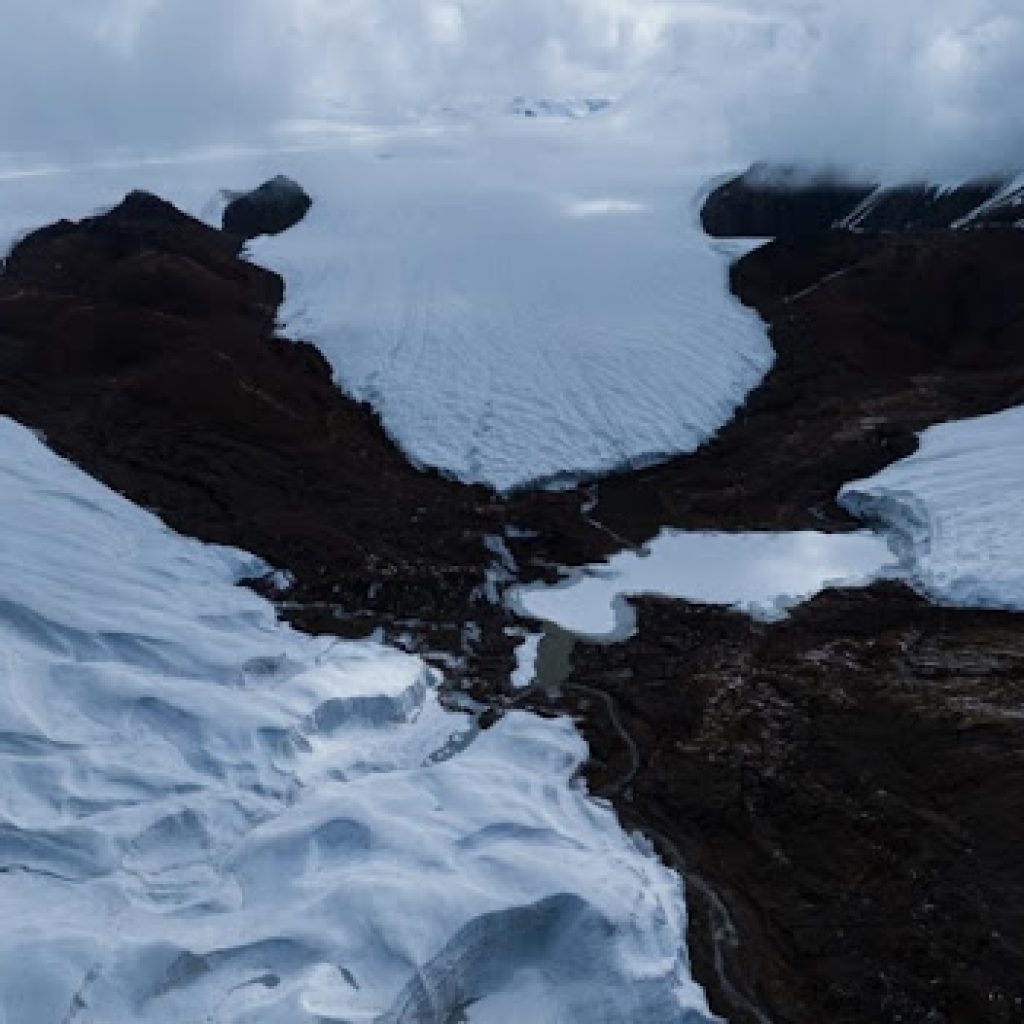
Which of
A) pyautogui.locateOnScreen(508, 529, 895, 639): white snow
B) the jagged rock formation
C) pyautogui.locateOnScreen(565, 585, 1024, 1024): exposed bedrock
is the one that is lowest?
pyautogui.locateOnScreen(565, 585, 1024, 1024): exposed bedrock

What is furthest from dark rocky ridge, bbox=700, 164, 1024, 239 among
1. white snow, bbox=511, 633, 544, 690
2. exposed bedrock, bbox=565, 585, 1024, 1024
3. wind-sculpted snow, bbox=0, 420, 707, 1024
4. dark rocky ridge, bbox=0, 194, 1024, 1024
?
wind-sculpted snow, bbox=0, 420, 707, 1024

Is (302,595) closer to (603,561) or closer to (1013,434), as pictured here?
(603,561)

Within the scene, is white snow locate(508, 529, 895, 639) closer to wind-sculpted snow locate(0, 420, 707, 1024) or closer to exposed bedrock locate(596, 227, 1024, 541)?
exposed bedrock locate(596, 227, 1024, 541)

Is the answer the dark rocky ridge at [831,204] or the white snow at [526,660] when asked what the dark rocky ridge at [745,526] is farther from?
the dark rocky ridge at [831,204]

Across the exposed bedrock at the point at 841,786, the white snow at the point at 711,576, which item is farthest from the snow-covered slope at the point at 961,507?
the white snow at the point at 711,576

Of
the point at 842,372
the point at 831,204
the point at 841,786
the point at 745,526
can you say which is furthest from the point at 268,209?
the point at 841,786

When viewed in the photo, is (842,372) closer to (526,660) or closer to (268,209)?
(526,660)

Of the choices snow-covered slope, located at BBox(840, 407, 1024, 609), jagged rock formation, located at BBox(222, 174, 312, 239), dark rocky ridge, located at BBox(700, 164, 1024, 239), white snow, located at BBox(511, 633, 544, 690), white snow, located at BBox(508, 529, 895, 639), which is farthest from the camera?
jagged rock formation, located at BBox(222, 174, 312, 239)
